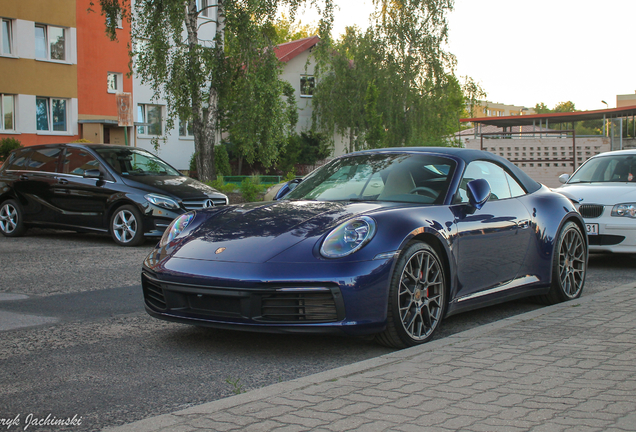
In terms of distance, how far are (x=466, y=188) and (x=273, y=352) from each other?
2.04 m

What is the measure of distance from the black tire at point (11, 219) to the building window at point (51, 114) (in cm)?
2031

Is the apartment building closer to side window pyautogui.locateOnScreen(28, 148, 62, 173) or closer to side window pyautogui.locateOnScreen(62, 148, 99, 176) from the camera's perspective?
side window pyautogui.locateOnScreen(28, 148, 62, 173)

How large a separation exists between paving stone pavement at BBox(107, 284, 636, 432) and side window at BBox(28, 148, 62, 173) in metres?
9.58

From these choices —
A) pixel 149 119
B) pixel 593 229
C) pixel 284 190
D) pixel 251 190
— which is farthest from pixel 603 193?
pixel 149 119

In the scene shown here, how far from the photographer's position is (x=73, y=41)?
3269 centimetres

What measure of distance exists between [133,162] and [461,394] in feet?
32.2

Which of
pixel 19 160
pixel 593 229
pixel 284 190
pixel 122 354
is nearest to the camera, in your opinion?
pixel 122 354

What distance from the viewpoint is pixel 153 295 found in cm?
486

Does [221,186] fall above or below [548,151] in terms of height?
below

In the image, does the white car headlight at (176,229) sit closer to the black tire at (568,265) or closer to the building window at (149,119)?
the black tire at (568,265)

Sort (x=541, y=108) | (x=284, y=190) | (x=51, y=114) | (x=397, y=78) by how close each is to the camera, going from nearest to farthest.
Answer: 1. (x=284, y=190)
2. (x=51, y=114)
3. (x=397, y=78)
4. (x=541, y=108)

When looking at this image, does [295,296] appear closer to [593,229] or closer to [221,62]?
[593,229]

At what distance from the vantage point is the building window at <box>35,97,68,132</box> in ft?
104

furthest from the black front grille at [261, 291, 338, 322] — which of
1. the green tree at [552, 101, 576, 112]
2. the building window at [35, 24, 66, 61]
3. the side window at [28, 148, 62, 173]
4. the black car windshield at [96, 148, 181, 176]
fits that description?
the green tree at [552, 101, 576, 112]
